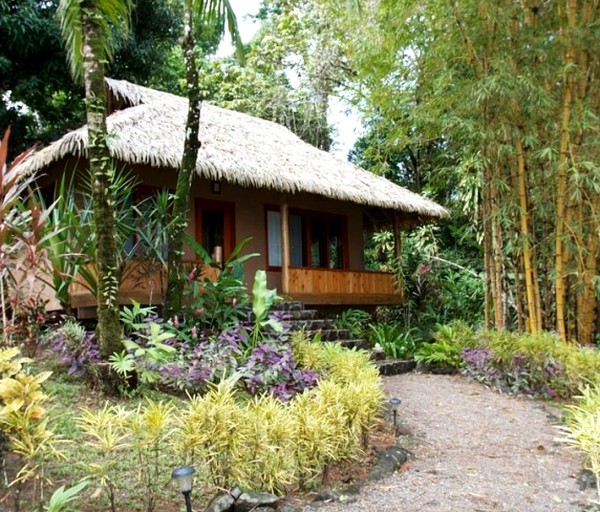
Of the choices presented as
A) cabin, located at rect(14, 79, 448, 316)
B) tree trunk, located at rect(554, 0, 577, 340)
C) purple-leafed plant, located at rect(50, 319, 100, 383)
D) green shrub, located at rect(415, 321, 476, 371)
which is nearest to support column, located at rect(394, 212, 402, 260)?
cabin, located at rect(14, 79, 448, 316)

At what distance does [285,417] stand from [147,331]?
8.07 ft

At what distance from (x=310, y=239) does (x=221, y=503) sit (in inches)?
344

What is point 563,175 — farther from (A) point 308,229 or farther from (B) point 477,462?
(A) point 308,229

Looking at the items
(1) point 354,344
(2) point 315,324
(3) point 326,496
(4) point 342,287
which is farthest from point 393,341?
(3) point 326,496

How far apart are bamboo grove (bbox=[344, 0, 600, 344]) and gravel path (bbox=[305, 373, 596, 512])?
1595 mm

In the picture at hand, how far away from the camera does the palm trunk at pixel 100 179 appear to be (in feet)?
14.8

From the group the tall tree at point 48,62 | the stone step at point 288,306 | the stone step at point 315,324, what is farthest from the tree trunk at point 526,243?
the tall tree at point 48,62

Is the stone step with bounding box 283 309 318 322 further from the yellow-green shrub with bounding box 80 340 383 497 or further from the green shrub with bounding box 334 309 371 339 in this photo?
the yellow-green shrub with bounding box 80 340 383 497

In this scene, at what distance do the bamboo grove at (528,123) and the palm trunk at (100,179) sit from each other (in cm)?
384

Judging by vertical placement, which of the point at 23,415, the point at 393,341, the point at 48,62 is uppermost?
the point at 48,62

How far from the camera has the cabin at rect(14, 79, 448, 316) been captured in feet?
24.7

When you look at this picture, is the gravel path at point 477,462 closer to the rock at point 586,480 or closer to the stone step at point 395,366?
the rock at point 586,480

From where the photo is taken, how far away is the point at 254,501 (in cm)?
293

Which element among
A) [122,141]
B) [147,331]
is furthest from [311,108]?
[147,331]
